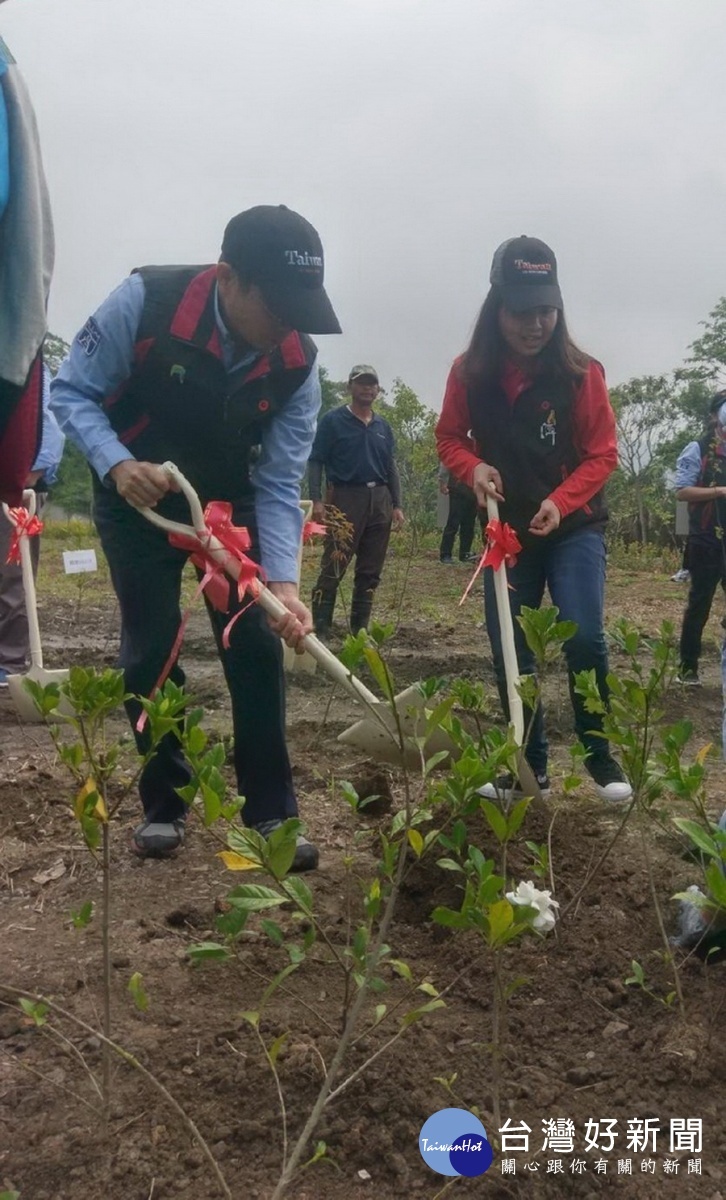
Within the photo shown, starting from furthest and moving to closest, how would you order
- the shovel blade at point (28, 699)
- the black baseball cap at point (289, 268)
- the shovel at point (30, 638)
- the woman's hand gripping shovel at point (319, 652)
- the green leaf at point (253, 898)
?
the shovel at point (30, 638) < the shovel blade at point (28, 699) < the black baseball cap at point (289, 268) < the woman's hand gripping shovel at point (319, 652) < the green leaf at point (253, 898)

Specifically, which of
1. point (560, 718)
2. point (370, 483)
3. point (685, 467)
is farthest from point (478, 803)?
point (370, 483)

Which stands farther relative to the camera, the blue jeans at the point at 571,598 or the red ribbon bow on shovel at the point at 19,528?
the red ribbon bow on shovel at the point at 19,528

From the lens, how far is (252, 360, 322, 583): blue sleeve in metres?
2.84

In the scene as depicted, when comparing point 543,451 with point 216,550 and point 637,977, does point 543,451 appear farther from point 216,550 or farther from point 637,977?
point 637,977

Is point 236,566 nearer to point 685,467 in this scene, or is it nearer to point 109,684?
point 109,684

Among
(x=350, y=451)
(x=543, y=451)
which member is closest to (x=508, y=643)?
(x=543, y=451)

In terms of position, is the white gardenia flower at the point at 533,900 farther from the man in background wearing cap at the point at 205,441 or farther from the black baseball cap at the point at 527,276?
the black baseball cap at the point at 527,276

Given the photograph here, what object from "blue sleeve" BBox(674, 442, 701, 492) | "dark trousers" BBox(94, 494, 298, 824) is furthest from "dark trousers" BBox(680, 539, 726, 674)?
"dark trousers" BBox(94, 494, 298, 824)

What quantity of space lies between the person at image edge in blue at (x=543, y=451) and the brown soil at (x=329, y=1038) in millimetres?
517

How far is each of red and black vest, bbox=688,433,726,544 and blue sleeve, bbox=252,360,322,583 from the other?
3247mm

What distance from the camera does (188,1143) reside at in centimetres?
152

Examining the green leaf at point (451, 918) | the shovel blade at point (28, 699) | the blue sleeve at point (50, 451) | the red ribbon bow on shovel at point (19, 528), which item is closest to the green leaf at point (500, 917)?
the green leaf at point (451, 918)

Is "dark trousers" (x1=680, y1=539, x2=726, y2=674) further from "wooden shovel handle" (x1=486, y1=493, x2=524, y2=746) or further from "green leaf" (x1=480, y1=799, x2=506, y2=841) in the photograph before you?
"green leaf" (x1=480, y1=799, x2=506, y2=841)

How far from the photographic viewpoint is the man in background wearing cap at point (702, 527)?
Result: 552cm
